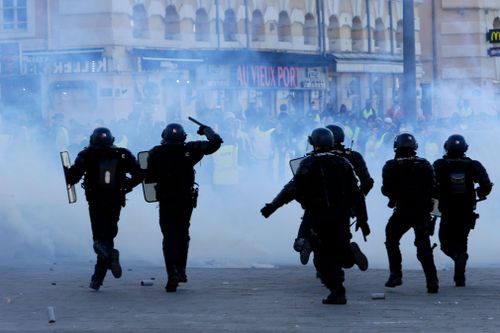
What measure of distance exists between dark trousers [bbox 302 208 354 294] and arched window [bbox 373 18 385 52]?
34457 millimetres

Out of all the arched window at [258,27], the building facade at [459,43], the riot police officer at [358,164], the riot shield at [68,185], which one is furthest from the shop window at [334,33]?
the riot shield at [68,185]

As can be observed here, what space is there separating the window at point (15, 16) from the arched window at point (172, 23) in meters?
3.27

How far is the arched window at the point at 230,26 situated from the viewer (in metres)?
37.8

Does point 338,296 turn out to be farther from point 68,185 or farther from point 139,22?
point 139,22

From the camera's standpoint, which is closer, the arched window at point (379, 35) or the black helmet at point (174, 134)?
the black helmet at point (174, 134)

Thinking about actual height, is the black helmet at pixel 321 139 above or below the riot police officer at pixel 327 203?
above

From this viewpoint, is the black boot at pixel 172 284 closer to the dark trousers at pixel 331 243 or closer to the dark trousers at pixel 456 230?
the dark trousers at pixel 331 243

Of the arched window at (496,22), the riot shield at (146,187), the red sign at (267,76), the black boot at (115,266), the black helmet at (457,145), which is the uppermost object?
the arched window at (496,22)

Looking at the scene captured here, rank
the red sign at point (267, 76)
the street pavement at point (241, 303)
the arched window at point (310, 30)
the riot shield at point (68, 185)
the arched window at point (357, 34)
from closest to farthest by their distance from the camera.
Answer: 1. the street pavement at point (241, 303)
2. the riot shield at point (68, 185)
3. the red sign at point (267, 76)
4. the arched window at point (310, 30)
5. the arched window at point (357, 34)

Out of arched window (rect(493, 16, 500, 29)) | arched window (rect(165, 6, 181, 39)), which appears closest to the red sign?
arched window (rect(165, 6, 181, 39))

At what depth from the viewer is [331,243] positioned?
47.6ft

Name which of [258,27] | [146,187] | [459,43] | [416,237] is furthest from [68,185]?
[459,43]

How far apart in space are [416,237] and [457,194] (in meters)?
0.83

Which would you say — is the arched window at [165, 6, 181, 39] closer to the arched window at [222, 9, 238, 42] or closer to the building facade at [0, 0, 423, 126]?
the building facade at [0, 0, 423, 126]
